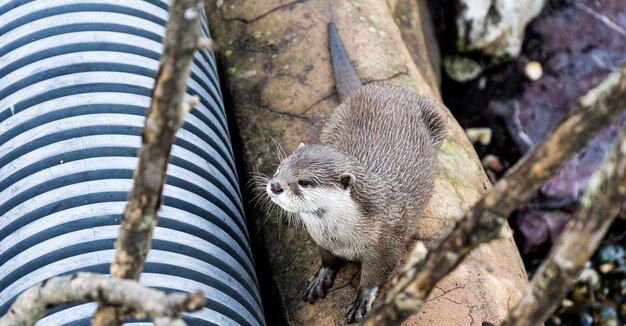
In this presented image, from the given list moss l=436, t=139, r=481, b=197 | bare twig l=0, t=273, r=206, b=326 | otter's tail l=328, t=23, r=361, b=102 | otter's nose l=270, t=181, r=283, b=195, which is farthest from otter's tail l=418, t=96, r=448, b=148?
bare twig l=0, t=273, r=206, b=326

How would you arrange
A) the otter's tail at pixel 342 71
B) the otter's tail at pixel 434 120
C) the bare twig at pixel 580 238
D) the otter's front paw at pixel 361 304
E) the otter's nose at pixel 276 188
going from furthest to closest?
the otter's tail at pixel 342 71
the otter's tail at pixel 434 120
the otter's front paw at pixel 361 304
the otter's nose at pixel 276 188
the bare twig at pixel 580 238

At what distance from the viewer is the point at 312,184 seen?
6.89 ft

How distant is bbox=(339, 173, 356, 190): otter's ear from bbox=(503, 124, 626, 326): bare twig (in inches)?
36.8

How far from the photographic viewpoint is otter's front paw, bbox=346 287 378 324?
2238mm

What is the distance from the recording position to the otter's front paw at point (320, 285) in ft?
7.80

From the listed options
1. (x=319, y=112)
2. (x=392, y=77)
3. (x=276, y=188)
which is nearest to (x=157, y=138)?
(x=276, y=188)

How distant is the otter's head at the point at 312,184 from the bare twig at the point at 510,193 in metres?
0.77

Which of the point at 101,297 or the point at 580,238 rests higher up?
the point at 101,297

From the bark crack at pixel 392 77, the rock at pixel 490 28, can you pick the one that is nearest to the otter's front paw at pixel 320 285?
the bark crack at pixel 392 77

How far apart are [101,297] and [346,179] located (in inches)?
41.2

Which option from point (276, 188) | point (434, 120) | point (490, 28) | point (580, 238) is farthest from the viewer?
point (490, 28)

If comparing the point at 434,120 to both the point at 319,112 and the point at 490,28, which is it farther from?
the point at 490,28

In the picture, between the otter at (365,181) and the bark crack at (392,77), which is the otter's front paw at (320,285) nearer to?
the otter at (365,181)

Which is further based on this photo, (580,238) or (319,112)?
(319,112)
